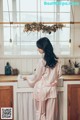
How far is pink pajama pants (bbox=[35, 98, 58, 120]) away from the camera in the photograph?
139 inches

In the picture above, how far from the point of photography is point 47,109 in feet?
11.7

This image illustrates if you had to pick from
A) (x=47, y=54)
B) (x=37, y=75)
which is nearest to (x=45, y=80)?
(x=37, y=75)

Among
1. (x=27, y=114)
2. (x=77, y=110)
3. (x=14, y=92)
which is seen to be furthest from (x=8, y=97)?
(x=77, y=110)

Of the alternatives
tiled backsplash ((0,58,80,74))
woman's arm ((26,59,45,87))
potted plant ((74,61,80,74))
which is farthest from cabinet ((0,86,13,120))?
potted plant ((74,61,80,74))

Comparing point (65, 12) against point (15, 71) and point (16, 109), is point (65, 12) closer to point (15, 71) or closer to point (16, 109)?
point (15, 71)

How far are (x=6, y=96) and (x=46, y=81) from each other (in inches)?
32.1

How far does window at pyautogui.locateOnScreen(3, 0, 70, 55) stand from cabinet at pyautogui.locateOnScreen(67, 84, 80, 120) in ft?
2.87

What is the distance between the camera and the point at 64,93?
3916 mm

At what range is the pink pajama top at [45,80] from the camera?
3.46 metres

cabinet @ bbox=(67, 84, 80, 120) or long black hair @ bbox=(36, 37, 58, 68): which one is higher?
long black hair @ bbox=(36, 37, 58, 68)

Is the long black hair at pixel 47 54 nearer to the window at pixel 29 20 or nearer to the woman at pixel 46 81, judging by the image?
the woman at pixel 46 81

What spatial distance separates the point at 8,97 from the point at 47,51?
109 centimetres

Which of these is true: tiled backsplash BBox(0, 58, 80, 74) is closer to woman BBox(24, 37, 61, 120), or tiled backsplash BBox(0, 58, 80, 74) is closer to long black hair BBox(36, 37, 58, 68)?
woman BBox(24, 37, 61, 120)

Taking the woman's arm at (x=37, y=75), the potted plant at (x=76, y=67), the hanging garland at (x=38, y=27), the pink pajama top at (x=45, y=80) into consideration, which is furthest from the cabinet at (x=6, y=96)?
the potted plant at (x=76, y=67)
